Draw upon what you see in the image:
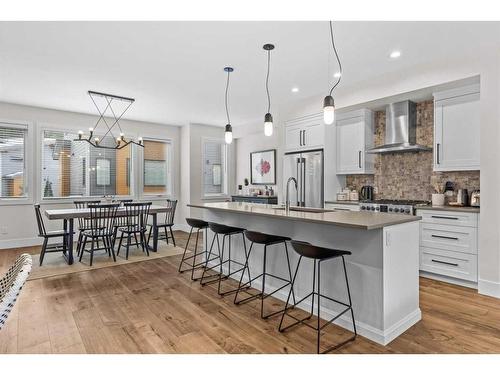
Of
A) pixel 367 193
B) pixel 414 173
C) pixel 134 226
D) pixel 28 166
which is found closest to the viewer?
pixel 414 173

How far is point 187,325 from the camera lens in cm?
257

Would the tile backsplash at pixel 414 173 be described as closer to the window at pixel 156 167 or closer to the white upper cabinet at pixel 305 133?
the white upper cabinet at pixel 305 133

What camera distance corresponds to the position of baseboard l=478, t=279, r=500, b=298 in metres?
3.17

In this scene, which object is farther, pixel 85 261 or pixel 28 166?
pixel 28 166

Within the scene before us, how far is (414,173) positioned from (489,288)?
1.80 meters

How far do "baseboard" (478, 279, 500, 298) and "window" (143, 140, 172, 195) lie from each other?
6.20 metres

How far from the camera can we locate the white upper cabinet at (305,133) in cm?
499

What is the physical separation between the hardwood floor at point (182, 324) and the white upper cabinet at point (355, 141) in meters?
1.96

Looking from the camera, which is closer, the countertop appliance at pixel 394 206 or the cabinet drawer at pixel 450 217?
the cabinet drawer at pixel 450 217

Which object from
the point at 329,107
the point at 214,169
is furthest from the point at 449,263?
the point at 214,169

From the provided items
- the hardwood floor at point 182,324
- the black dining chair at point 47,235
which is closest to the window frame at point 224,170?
the black dining chair at point 47,235

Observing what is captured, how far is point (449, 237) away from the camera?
357 cm

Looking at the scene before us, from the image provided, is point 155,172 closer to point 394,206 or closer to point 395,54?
point 394,206
